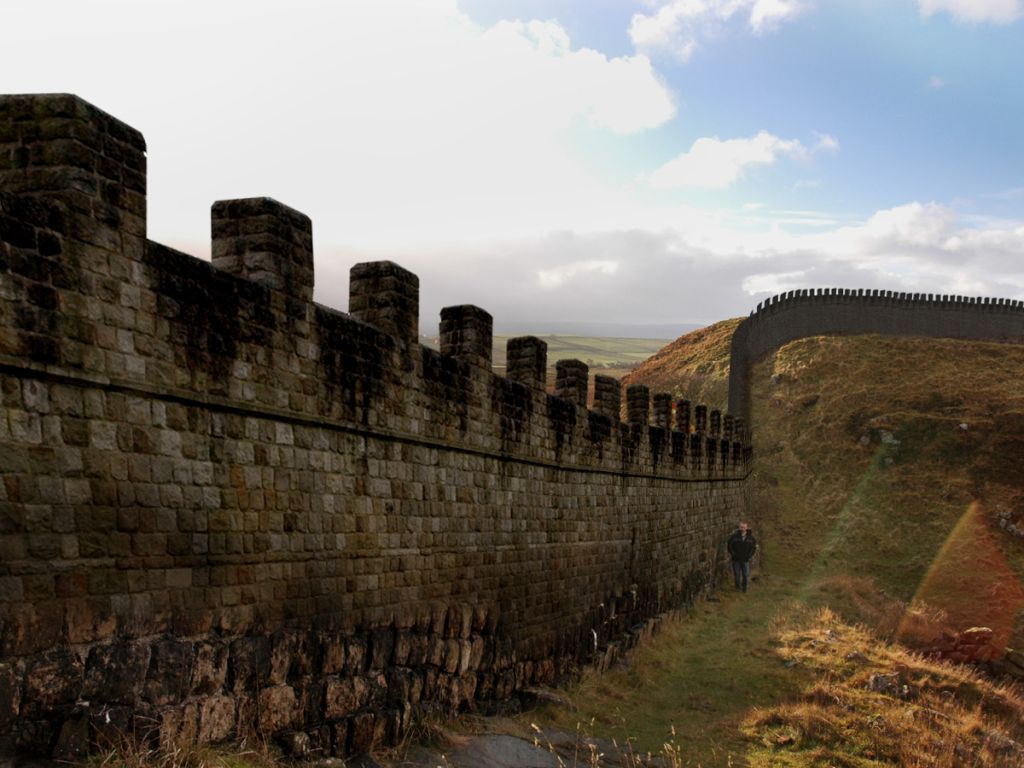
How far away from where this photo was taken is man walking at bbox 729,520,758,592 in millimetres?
23094

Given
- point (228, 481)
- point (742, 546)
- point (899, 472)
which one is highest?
point (228, 481)

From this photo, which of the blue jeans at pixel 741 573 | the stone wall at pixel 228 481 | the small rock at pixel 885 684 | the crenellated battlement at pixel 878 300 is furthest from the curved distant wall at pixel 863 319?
the stone wall at pixel 228 481

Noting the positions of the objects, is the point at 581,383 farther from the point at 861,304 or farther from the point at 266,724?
the point at 861,304

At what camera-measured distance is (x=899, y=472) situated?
3158 cm

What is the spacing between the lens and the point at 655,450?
17.5m

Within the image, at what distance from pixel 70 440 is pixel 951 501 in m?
30.0

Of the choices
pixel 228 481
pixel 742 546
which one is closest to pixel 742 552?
pixel 742 546

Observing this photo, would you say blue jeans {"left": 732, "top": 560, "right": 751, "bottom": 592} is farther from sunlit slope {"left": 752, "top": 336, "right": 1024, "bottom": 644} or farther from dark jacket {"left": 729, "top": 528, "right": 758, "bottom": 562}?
sunlit slope {"left": 752, "top": 336, "right": 1024, "bottom": 644}

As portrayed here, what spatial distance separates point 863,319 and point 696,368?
933 cm

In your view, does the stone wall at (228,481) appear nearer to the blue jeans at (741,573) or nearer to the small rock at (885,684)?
the small rock at (885,684)

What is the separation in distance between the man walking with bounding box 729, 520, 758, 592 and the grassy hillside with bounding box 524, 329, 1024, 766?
0.70 metres

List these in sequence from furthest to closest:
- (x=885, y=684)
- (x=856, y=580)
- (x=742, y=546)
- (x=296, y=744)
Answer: (x=856, y=580) < (x=742, y=546) < (x=885, y=684) < (x=296, y=744)

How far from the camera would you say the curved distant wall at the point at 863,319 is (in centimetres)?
4269

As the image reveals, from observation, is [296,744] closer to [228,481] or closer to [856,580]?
[228,481]
